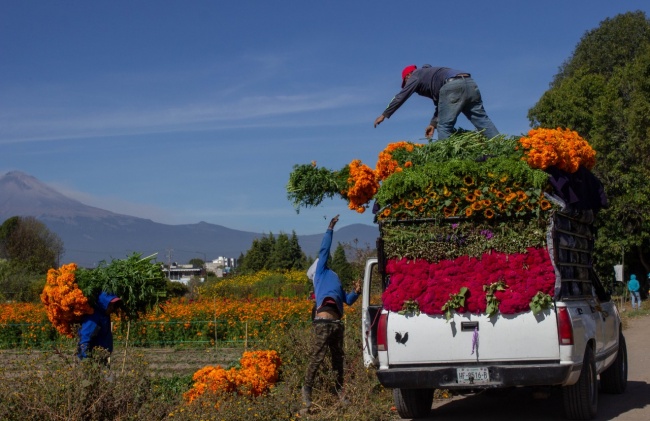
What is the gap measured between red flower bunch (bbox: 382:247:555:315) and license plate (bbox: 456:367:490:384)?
1.84 ft

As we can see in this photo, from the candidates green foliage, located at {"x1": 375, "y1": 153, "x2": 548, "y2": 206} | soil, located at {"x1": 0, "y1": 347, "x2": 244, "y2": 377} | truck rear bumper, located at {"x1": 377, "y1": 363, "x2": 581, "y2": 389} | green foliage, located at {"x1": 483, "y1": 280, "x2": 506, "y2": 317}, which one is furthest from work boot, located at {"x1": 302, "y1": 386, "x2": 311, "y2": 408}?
soil, located at {"x1": 0, "y1": 347, "x2": 244, "y2": 377}

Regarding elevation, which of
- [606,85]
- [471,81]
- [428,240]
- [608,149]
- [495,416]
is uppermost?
[606,85]

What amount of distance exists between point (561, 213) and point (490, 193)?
76cm

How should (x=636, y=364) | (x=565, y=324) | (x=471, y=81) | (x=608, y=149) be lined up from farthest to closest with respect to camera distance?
1. (x=608, y=149)
2. (x=636, y=364)
3. (x=471, y=81)
4. (x=565, y=324)

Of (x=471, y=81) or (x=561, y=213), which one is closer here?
(x=561, y=213)

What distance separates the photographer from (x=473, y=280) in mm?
8672

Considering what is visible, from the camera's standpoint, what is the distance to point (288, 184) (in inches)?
410

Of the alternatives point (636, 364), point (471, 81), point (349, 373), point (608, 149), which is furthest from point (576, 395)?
point (608, 149)

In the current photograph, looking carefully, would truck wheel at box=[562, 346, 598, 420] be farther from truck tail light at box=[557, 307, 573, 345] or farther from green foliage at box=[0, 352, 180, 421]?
green foliage at box=[0, 352, 180, 421]

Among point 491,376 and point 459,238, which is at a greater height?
point 459,238

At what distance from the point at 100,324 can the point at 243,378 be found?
205 cm

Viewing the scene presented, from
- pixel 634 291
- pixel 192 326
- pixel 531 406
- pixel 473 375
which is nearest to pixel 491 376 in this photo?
pixel 473 375

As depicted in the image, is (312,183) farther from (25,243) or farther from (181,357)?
(25,243)

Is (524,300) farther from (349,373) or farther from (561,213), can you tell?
(349,373)
